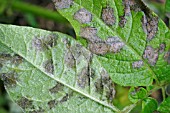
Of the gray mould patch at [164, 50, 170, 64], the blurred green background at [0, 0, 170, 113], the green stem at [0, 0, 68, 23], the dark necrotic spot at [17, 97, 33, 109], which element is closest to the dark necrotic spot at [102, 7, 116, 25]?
the gray mould patch at [164, 50, 170, 64]

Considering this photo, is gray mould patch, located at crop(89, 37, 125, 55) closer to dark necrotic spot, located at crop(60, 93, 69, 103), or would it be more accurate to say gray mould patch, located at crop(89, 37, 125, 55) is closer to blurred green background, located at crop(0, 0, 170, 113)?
dark necrotic spot, located at crop(60, 93, 69, 103)

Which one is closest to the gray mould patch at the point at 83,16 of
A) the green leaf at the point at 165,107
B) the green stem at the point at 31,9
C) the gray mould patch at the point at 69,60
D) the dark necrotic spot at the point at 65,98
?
the gray mould patch at the point at 69,60

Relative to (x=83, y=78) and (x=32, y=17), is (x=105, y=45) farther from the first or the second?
(x=32, y=17)

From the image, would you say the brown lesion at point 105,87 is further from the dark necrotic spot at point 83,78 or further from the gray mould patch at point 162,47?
the gray mould patch at point 162,47

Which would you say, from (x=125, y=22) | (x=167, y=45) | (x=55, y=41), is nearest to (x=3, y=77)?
(x=55, y=41)

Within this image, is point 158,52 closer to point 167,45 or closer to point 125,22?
point 167,45
